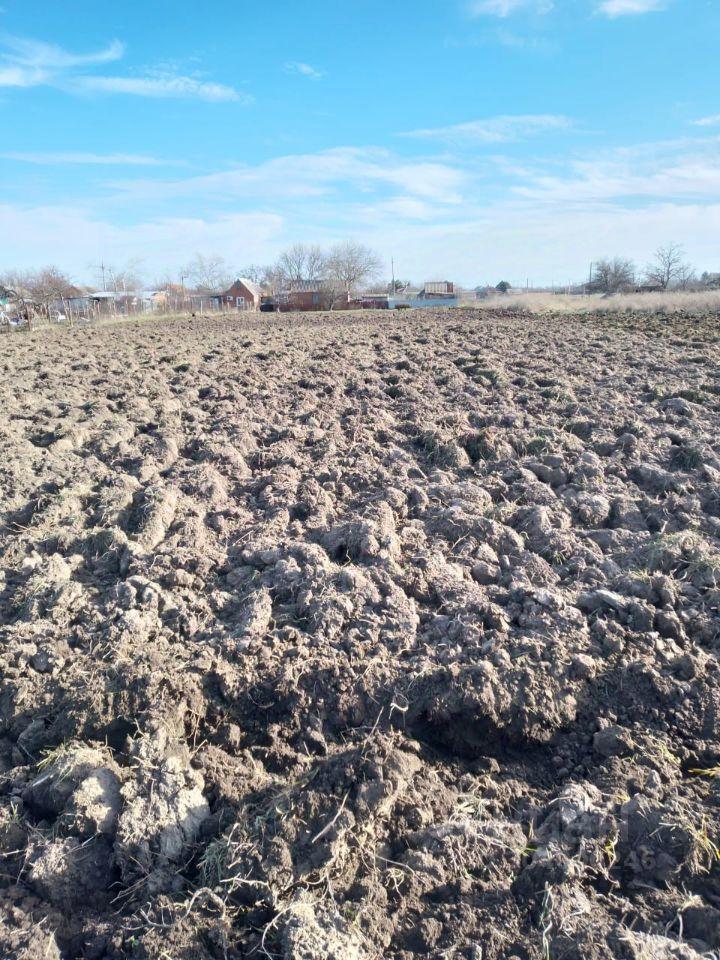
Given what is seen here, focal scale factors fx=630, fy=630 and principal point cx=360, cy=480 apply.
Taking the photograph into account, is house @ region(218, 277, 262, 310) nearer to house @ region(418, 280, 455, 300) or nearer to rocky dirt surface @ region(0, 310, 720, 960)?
house @ region(418, 280, 455, 300)

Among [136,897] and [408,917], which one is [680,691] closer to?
[408,917]

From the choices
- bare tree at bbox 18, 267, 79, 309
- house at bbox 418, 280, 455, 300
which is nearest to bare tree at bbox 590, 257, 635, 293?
house at bbox 418, 280, 455, 300

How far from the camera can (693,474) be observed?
593cm

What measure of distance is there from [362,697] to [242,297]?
2419 inches

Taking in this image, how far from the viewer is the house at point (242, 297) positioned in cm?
5972

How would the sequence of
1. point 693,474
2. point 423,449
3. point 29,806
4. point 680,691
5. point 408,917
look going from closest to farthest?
1. point 408,917
2. point 29,806
3. point 680,691
4. point 693,474
5. point 423,449

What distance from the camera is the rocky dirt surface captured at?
7.80ft

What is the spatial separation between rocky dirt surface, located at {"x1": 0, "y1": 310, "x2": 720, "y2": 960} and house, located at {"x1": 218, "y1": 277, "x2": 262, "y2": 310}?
183 feet

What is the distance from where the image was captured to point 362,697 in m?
3.30

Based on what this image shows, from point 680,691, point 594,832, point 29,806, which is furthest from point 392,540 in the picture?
point 29,806

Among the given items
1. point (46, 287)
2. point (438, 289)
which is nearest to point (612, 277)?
point (438, 289)

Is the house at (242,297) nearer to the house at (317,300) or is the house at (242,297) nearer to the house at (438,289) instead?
the house at (317,300)

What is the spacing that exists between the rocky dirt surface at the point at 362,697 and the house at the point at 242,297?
55844mm

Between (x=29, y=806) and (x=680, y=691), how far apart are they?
325cm
